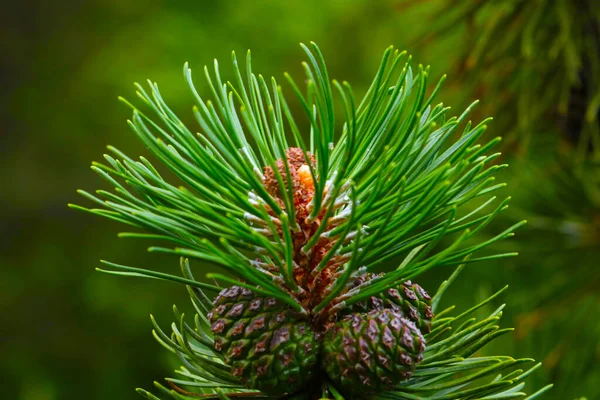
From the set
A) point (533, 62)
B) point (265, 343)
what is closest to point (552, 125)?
point (533, 62)

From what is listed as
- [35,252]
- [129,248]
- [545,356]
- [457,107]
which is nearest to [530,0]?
[457,107]

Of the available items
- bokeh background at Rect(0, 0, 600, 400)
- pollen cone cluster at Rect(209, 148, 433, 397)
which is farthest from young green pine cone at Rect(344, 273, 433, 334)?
bokeh background at Rect(0, 0, 600, 400)

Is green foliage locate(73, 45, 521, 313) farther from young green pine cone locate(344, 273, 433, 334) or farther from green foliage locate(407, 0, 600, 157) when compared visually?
green foliage locate(407, 0, 600, 157)

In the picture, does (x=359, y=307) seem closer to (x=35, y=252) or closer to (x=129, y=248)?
(x=129, y=248)

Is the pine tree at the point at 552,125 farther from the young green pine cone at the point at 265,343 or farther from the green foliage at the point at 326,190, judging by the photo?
the young green pine cone at the point at 265,343

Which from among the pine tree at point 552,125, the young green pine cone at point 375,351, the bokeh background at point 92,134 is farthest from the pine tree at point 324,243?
the bokeh background at point 92,134

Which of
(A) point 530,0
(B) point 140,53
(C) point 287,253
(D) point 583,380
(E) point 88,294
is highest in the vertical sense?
(B) point 140,53

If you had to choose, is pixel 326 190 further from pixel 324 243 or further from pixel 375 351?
pixel 375 351

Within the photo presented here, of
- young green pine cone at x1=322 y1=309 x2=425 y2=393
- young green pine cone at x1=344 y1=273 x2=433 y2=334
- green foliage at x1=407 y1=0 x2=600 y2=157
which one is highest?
green foliage at x1=407 y1=0 x2=600 y2=157
